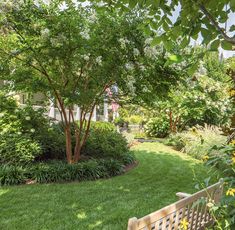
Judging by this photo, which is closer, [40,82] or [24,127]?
[40,82]

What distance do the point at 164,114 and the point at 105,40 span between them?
29.0ft

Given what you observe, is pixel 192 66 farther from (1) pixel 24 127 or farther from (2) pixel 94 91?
(1) pixel 24 127

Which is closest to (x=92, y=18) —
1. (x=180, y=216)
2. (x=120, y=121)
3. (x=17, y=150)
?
(x=17, y=150)

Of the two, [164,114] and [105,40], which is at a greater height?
[105,40]

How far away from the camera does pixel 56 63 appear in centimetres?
642

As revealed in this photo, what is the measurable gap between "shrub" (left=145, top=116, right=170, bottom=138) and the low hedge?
7786 millimetres

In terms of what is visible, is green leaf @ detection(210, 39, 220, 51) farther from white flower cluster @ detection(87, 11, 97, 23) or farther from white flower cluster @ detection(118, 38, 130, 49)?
white flower cluster @ detection(87, 11, 97, 23)

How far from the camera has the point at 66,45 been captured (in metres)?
5.95

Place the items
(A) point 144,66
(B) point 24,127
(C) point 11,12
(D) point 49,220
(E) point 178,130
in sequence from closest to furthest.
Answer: (D) point 49,220 < (C) point 11,12 < (A) point 144,66 < (B) point 24,127 < (E) point 178,130

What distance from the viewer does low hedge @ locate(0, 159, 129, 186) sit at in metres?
5.87

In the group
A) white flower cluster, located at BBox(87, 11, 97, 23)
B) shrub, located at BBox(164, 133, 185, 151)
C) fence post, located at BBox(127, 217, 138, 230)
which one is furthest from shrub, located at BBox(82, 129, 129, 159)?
fence post, located at BBox(127, 217, 138, 230)

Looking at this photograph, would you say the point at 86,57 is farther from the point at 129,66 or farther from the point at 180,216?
the point at 180,216

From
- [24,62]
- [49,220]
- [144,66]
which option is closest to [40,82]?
[24,62]

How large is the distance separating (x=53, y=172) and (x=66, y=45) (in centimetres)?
281
